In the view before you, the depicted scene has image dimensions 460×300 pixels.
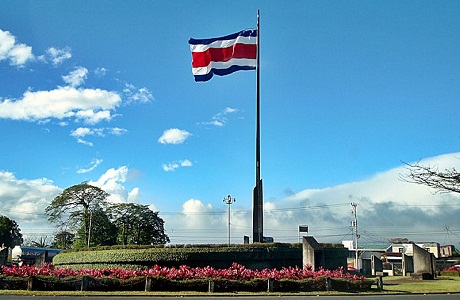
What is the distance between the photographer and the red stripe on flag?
1123 inches

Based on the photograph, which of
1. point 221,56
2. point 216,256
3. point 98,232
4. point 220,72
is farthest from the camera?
point 98,232

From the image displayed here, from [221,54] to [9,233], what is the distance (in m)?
81.9

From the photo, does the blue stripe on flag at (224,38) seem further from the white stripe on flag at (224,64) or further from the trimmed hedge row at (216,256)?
the trimmed hedge row at (216,256)

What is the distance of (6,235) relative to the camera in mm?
92188

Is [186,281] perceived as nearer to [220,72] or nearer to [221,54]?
[220,72]

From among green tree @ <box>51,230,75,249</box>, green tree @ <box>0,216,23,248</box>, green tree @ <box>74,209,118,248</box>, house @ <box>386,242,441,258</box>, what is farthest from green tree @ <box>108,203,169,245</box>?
house @ <box>386,242,441,258</box>

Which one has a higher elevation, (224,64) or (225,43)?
(225,43)

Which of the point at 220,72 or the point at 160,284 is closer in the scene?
the point at 160,284

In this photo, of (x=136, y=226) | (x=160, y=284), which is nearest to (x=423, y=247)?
(x=136, y=226)

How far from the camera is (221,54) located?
93.7 feet

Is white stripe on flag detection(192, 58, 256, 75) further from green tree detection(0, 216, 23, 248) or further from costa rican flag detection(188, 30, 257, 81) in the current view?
green tree detection(0, 216, 23, 248)

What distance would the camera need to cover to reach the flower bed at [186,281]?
840 inches

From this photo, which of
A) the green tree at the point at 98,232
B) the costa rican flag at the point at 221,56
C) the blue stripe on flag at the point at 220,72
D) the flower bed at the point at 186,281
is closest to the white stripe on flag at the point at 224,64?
the costa rican flag at the point at 221,56

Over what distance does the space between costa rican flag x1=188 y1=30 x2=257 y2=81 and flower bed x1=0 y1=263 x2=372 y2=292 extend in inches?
481
